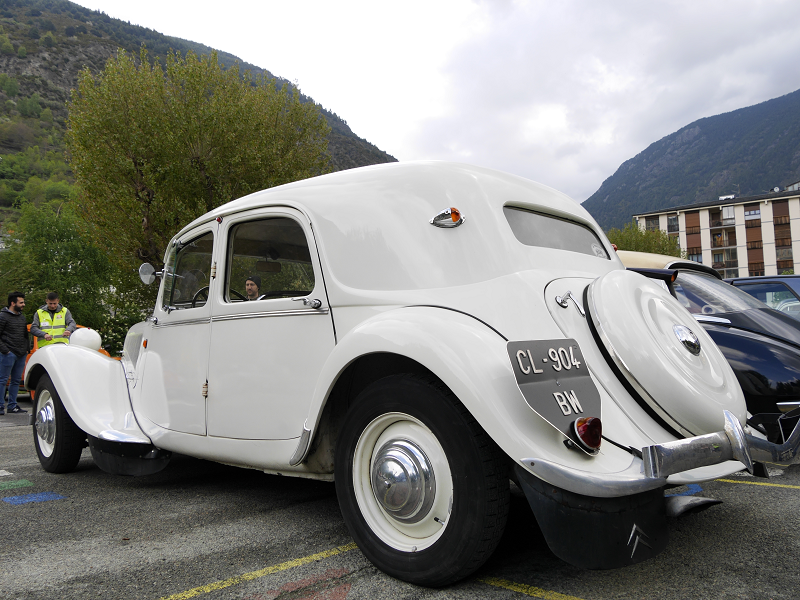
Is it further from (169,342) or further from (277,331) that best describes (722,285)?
(169,342)

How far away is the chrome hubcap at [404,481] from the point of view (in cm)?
215

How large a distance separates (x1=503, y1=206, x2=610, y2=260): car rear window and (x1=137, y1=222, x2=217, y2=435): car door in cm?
192

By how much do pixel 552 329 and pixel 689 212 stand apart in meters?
94.6

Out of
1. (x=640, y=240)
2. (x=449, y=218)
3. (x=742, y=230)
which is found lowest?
(x=449, y=218)

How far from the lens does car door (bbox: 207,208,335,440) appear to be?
277 cm

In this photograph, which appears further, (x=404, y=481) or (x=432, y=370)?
(x=404, y=481)

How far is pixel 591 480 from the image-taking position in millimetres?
1775

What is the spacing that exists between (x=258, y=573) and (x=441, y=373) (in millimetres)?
1199

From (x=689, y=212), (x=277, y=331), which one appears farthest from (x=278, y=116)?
(x=689, y=212)

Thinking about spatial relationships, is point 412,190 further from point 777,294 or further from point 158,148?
point 158,148

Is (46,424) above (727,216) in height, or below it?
below

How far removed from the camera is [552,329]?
234 centimetres

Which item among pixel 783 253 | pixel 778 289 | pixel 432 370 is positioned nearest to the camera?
pixel 432 370

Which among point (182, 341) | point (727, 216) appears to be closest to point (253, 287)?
point (182, 341)
